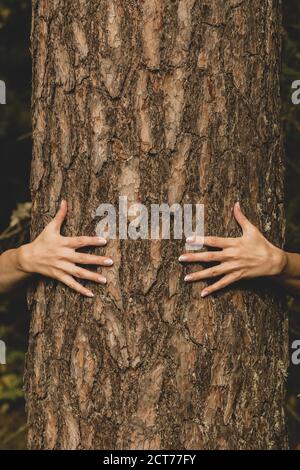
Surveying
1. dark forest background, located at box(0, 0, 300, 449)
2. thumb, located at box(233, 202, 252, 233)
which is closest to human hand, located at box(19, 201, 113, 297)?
thumb, located at box(233, 202, 252, 233)

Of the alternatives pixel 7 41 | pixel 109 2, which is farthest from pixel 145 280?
pixel 7 41

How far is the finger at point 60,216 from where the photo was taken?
2.36m

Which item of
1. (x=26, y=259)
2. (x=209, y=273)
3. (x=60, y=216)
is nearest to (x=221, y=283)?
(x=209, y=273)

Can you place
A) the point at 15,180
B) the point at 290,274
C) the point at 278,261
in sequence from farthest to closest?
the point at 15,180 < the point at 290,274 < the point at 278,261

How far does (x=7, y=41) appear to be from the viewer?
6.22 metres

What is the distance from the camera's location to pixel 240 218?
7.64 ft

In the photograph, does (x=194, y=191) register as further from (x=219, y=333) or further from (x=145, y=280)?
(x=219, y=333)

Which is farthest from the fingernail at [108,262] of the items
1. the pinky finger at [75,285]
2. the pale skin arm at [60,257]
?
the pinky finger at [75,285]

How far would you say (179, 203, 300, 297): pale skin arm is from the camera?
2285 mm

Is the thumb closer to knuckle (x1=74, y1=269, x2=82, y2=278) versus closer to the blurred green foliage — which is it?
knuckle (x1=74, y1=269, x2=82, y2=278)

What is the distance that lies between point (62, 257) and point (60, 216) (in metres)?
0.13

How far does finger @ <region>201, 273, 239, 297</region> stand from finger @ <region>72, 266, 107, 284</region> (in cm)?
32

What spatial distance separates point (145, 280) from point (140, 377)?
0.30 m

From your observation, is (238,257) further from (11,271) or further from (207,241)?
(11,271)
